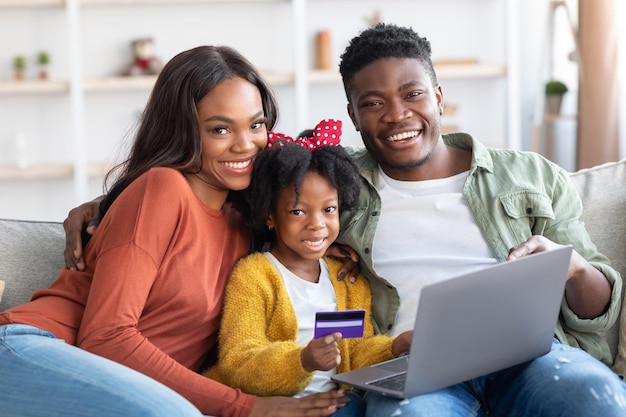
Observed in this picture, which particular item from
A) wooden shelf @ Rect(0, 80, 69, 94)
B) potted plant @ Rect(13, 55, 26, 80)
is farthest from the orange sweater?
potted plant @ Rect(13, 55, 26, 80)

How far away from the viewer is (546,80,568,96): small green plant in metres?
4.69

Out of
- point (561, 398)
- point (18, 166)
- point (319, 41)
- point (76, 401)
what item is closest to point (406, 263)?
point (561, 398)

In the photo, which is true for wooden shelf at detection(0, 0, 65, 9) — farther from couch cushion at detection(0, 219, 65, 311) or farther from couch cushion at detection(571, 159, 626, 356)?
couch cushion at detection(571, 159, 626, 356)

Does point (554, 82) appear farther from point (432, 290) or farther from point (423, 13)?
point (432, 290)

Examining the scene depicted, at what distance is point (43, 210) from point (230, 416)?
354cm

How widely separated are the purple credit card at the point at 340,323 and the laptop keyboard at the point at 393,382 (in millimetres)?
99

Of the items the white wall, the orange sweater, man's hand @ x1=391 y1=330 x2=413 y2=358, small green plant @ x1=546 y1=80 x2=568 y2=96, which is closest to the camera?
the orange sweater

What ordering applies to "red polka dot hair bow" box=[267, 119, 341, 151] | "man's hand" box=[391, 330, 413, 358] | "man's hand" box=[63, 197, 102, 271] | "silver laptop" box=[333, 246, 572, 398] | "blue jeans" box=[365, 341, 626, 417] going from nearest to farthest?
"silver laptop" box=[333, 246, 572, 398], "blue jeans" box=[365, 341, 626, 417], "man's hand" box=[391, 330, 413, 358], "man's hand" box=[63, 197, 102, 271], "red polka dot hair bow" box=[267, 119, 341, 151]

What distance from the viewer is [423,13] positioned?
16.1 ft

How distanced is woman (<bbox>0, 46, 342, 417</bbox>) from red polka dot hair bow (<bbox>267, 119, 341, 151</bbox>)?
0.04m

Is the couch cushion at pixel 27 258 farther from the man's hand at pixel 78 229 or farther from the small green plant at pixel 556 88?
the small green plant at pixel 556 88

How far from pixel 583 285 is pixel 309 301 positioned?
1.89 ft

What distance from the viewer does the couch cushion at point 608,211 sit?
6.79 ft

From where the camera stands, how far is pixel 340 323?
1615 mm
